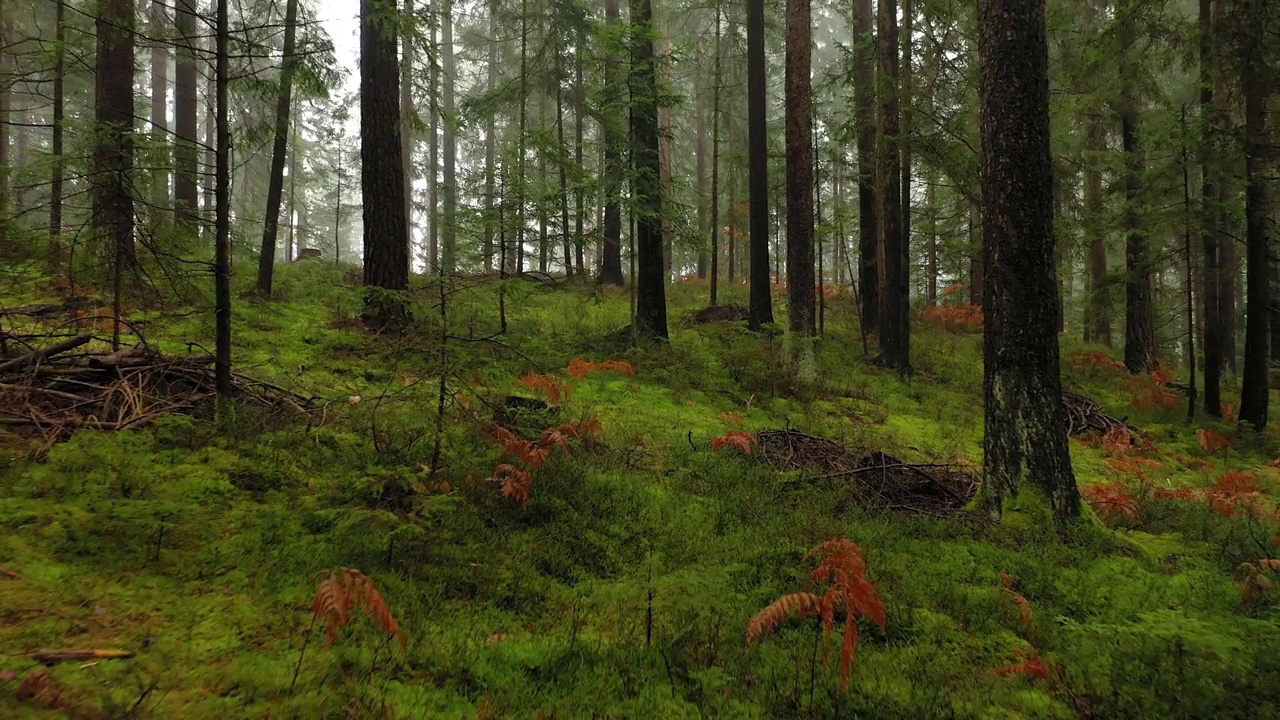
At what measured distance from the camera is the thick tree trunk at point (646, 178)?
10.6 m

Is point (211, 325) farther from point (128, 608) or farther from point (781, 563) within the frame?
point (781, 563)

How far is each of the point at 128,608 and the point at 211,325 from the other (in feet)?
23.1

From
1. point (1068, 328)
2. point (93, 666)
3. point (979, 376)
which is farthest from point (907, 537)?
point (1068, 328)

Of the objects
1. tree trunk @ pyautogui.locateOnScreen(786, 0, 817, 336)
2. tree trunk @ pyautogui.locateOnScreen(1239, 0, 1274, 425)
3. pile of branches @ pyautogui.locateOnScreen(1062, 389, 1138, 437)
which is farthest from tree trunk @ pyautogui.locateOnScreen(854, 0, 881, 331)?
tree trunk @ pyautogui.locateOnScreen(1239, 0, 1274, 425)

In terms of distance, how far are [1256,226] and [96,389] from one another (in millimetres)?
17485

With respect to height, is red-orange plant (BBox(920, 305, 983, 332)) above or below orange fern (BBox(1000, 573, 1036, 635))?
above

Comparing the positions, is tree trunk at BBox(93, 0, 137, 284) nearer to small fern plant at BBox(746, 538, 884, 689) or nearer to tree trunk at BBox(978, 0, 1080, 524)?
small fern plant at BBox(746, 538, 884, 689)

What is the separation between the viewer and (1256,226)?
10.7 m

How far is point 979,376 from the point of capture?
540 inches

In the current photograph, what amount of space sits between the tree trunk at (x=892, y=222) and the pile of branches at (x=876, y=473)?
6.21 metres

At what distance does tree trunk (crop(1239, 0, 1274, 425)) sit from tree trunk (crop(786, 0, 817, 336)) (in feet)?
23.1

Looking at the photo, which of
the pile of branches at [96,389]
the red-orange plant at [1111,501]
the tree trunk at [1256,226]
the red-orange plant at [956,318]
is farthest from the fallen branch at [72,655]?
the red-orange plant at [956,318]

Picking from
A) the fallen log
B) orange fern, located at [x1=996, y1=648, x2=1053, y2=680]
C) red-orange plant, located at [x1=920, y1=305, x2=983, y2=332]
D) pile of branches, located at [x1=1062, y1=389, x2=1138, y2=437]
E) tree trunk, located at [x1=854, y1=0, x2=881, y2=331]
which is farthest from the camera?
red-orange plant, located at [x1=920, y1=305, x2=983, y2=332]

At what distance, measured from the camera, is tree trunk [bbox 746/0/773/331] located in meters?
13.3
